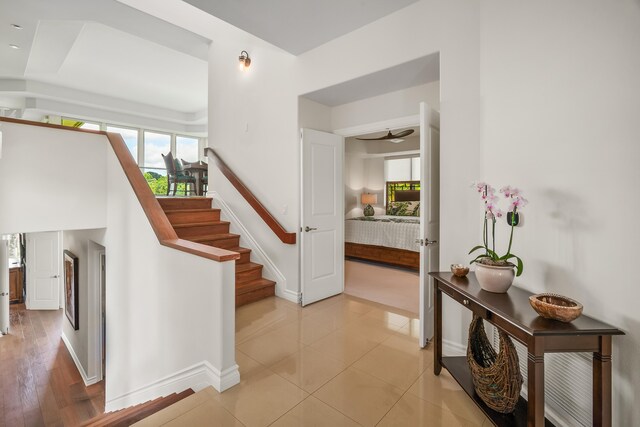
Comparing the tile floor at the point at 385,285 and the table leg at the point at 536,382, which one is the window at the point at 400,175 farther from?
the table leg at the point at 536,382

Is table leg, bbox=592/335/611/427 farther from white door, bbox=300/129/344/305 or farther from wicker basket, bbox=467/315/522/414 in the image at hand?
white door, bbox=300/129/344/305

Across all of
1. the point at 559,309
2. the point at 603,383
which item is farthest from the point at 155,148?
the point at 603,383

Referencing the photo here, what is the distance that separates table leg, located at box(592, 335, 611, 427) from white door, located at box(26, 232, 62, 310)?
303 inches

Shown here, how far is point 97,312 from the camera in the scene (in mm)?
3971

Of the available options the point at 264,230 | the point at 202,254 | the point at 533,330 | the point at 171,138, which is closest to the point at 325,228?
the point at 264,230

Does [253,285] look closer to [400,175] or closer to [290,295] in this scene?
[290,295]

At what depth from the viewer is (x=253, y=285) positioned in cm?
375

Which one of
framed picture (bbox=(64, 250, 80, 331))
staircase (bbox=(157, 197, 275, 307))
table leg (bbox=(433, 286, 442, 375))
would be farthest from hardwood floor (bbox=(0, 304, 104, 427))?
table leg (bbox=(433, 286, 442, 375))

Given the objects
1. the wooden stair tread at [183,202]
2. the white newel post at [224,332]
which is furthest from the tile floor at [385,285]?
the wooden stair tread at [183,202]

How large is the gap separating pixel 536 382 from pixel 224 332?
1.72m

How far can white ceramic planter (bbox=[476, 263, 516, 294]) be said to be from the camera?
1.64 metres

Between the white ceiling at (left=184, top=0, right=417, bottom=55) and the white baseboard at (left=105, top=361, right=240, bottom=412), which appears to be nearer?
the white baseboard at (left=105, top=361, right=240, bottom=412)

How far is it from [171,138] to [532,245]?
10.3 metres

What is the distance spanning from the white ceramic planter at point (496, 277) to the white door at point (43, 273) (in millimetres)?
7245
